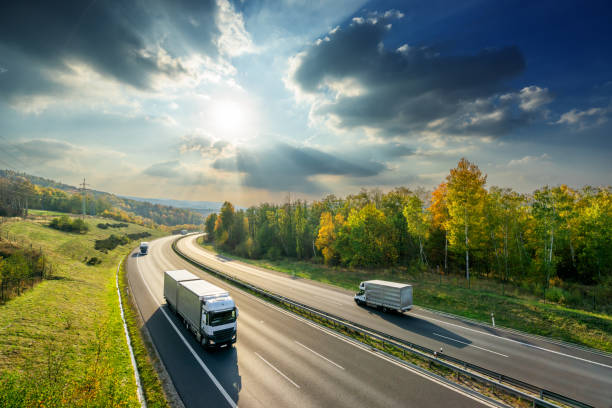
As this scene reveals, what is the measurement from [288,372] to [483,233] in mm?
34999

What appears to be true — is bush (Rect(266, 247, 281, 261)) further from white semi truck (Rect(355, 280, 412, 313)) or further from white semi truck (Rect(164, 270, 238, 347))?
white semi truck (Rect(164, 270, 238, 347))

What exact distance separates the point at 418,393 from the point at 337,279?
96.0ft

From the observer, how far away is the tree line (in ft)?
109

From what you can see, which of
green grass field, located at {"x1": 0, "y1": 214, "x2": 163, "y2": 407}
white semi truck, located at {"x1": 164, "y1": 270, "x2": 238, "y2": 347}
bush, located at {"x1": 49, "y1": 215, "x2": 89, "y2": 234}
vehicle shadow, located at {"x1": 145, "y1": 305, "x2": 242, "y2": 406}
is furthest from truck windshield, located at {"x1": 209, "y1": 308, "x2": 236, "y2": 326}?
bush, located at {"x1": 49, "y1": 215, "x2": 89, "y2": 234}

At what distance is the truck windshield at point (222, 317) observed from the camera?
52.3 feet

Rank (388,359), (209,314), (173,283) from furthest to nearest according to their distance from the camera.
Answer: (173,283)
(209,314)
(388,359)

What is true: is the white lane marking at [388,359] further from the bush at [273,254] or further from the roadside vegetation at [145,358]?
the bush at [273,254]

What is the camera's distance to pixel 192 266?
1917 inches

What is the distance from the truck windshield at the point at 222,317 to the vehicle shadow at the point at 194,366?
2.04m

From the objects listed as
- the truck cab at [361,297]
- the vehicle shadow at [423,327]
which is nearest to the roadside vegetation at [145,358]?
the vehicle shadow at [423,327]

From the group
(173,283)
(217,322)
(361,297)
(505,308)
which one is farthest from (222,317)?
(505,308)

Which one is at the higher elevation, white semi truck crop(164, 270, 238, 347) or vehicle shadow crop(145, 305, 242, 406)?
white semi truck crop(164, 270, 238, 347)

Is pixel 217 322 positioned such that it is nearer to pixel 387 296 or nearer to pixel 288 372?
pixel 288 372

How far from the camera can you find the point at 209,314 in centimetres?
1594
